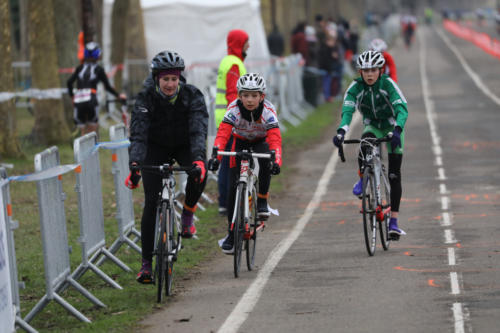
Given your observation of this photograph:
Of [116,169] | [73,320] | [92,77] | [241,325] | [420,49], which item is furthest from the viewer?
[420,49]

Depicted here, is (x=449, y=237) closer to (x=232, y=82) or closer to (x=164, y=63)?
(x=232, y=82)

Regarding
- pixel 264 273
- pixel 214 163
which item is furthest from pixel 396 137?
pixel 214 163

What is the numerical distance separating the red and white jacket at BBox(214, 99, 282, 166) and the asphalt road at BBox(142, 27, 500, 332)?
127 centimetres

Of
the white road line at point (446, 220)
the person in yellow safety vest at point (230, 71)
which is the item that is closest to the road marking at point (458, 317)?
the white road line at point (446, 220)

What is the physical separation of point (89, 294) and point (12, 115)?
32.4ft

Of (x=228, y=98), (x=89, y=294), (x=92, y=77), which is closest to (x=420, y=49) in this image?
(x=92, y=77)

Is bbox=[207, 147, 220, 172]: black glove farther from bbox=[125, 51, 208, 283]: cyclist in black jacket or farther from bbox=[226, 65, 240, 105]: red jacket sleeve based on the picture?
bbox=[226, 65, 240, 105]: red jacket sleeve

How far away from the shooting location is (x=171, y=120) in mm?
9117

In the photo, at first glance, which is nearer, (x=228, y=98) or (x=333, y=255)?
(x=333, y=255)

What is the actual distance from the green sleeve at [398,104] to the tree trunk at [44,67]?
1113 centimetres

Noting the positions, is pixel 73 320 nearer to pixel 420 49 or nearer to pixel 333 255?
pixel 333 255

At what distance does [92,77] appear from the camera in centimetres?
1808

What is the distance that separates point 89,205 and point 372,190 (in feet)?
9.72

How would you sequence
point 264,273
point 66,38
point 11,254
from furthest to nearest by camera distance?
point 66,38 < point 264,273 < point 11,254
